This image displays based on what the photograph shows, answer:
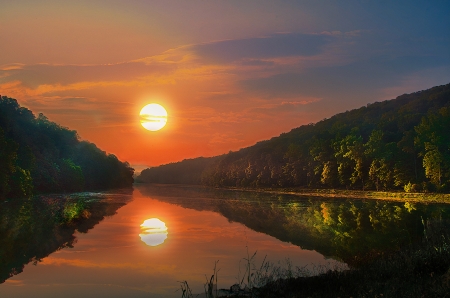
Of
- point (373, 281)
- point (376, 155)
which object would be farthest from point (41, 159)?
point (373, 281)

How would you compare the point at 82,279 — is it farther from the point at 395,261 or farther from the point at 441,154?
the point at 441,154

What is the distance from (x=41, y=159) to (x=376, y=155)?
76009 mm

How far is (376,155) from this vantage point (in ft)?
305

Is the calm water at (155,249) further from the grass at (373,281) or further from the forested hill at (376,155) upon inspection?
the forested hill at (376,155)

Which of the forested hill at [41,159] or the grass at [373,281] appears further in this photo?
the forested hill at [41,159]

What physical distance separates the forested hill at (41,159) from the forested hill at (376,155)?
6029 cm

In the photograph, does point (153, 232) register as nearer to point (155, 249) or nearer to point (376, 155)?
point (155, 249)

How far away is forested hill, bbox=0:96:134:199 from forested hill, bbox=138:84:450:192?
60.3 meters

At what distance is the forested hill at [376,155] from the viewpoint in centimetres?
7800

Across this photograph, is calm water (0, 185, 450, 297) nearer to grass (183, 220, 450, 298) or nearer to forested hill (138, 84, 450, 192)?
grass (183, 220, 450, 298)

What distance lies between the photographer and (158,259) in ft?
71.1

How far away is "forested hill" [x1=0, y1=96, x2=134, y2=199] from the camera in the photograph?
72.6m

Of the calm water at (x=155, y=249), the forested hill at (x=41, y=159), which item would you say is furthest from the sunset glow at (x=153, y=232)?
the forested hill at (x=41, y=159)

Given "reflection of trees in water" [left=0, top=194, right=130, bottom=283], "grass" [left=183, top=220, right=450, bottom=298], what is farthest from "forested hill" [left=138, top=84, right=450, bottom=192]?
"grass" [left=183, top=220, right=450, bottom=298]
